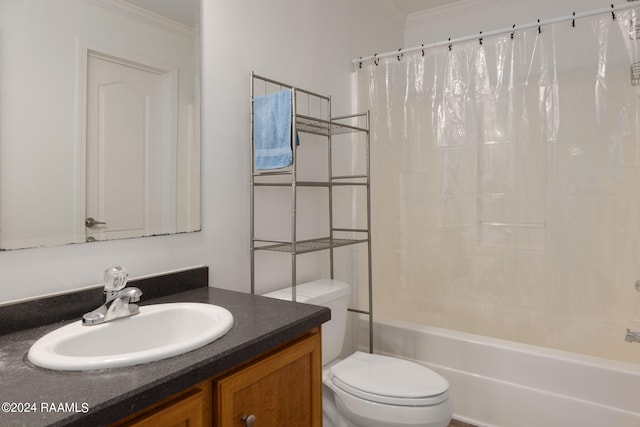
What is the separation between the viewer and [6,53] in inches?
40.9

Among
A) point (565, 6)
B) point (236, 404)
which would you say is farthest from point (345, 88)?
point (236, 404)

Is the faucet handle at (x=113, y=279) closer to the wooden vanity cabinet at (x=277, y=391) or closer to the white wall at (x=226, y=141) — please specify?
the white wall at (x=226, y=141)

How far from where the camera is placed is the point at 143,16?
137 centimetres

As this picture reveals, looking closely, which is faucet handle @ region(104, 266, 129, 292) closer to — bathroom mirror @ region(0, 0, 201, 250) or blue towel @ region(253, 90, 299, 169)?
bathroom mirror @ region(0, 0, 201, 250)

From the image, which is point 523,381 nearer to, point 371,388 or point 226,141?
point 371,388

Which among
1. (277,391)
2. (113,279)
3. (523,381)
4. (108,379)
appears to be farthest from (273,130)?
(523,381)

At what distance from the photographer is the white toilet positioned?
4.57 feet

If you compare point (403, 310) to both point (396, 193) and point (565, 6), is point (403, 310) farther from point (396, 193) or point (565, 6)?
point (565, 6)

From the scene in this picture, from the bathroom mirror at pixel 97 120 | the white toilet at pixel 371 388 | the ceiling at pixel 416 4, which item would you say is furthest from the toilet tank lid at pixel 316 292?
the ceiling at pixel 416 4

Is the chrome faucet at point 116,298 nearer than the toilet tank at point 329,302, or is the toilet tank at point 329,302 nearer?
the chrome faucet at point 116,298

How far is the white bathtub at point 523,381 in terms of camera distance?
1646 mm

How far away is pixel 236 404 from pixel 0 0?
46.6 inches

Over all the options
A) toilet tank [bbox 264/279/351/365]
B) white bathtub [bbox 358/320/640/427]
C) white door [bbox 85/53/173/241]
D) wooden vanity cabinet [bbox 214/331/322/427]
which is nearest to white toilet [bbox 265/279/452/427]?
toilet tank [bbox 264/279/351/365]

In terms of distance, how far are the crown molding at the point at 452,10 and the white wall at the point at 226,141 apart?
1.01m
